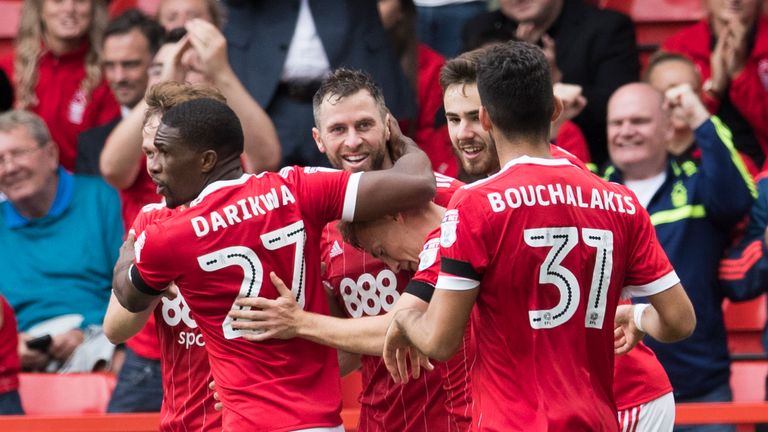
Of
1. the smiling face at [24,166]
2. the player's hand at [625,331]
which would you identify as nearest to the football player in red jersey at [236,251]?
Result: the player's hand at [625,331]

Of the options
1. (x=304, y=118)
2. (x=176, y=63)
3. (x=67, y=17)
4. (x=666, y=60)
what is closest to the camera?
(x=176, y=63)

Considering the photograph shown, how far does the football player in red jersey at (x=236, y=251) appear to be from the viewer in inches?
149

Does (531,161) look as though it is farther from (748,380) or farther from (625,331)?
(748,380)

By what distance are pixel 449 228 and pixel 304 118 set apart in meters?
2.93

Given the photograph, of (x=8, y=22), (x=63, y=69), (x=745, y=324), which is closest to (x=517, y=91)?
(x=745, y=324)

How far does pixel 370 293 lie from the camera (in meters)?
4.31

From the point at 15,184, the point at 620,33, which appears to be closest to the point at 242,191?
the point at 15,184

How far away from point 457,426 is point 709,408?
130cm

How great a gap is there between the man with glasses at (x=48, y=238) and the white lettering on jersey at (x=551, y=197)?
3406mm

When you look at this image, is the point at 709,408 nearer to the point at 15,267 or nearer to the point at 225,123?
the point at 225,123

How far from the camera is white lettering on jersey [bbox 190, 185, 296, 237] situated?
3.76m

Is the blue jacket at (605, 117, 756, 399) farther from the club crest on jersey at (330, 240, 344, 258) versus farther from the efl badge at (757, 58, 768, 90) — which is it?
the club crest on jersey at (330, 240, 344, 258)

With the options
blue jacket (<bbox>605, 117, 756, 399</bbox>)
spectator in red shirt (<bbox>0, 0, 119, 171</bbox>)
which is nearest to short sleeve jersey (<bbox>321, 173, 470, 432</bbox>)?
blue jacket (<bbox>605, 117, 756, 399</bbox>)

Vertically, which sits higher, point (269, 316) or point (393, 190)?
point (393, 190)
